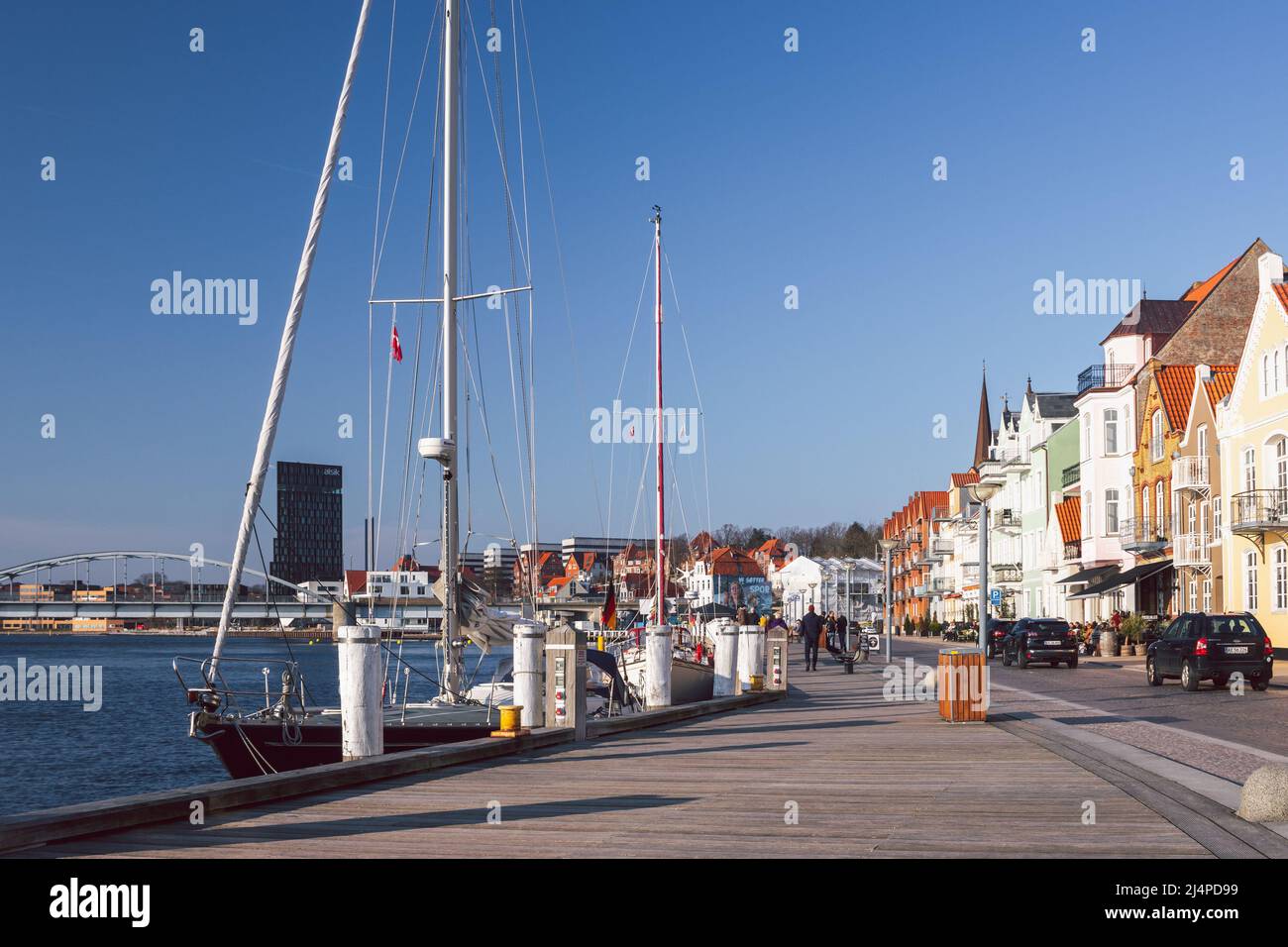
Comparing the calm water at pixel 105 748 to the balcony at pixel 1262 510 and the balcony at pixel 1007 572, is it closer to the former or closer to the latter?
the balcony at pixel 1262 510

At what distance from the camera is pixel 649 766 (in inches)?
536

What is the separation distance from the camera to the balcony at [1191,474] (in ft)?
162

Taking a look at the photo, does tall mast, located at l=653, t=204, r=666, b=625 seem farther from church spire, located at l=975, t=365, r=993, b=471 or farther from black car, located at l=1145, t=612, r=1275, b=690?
church spire, located at l=975, t=365, r=993, b=471

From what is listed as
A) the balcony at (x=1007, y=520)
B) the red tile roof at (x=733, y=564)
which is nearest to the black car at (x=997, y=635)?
the balcony at (x=1007, y=520)

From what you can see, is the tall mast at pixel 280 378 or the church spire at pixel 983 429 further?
the church spire at pixel 983 429

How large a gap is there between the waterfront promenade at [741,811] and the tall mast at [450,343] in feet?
16.9

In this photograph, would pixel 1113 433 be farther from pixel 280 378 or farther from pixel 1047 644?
pixel 280 378

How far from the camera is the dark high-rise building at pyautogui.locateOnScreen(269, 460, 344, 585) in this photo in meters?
174

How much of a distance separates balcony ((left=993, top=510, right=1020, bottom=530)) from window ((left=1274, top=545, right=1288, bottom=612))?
1770 inches

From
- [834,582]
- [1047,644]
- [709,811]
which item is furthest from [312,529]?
[709,811]

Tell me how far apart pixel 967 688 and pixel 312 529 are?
576 ft

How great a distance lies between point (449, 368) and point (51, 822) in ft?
46.8
